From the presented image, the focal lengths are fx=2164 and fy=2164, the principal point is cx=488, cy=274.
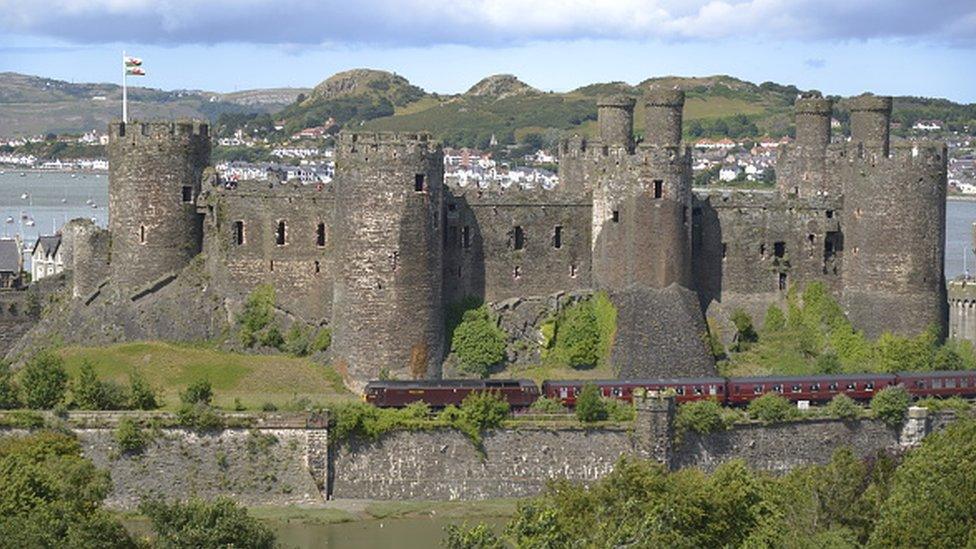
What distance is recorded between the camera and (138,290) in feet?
200

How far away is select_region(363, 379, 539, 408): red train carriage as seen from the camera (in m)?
54.3

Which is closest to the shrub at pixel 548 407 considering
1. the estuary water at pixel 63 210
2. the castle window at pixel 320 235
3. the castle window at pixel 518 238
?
the castle window at pixel 518 238

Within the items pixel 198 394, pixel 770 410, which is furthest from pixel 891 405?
pixel 198 394

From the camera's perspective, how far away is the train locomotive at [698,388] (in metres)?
54.4

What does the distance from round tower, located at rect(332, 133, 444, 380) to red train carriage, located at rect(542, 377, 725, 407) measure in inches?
160

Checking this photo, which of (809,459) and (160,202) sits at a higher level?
(160,202)

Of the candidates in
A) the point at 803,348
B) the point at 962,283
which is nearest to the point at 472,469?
the point at 803,348

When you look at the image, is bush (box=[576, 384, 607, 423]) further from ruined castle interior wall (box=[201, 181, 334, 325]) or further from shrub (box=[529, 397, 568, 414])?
ruined castle interior wall (box=[201, 181, 334, 325])

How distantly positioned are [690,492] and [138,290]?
21767 mm

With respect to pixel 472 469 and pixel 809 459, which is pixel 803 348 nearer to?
pixel 809 459

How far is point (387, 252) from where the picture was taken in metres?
57.0

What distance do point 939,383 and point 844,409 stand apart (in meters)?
3.74

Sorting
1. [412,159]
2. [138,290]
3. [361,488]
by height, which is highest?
[412,159]

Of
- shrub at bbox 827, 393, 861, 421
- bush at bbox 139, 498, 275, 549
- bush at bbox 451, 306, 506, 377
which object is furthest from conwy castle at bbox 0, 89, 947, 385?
bush at bbox 139, 498, 275, 549
